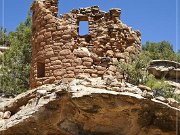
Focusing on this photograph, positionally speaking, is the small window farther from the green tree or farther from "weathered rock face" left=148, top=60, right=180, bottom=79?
the green tree

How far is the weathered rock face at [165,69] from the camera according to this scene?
14.7m

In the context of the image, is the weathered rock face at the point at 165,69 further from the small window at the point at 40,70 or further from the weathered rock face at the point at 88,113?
the weathered rock face at the point at 88,113

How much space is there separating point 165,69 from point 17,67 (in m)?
11.2

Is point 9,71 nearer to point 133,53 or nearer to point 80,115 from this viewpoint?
point 133,53

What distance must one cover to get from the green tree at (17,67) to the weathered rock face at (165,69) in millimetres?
9734

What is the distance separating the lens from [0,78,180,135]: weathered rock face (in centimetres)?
949

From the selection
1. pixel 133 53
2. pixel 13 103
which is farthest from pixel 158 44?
pixel 13 103

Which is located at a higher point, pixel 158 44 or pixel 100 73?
pixel 158 44

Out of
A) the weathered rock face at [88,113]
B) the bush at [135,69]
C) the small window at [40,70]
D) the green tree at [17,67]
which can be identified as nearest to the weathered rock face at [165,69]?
the bush at [135,69]

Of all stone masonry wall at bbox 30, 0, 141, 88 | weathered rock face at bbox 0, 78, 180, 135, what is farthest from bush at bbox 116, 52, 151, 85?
weathered rock face at bbox 0, 78, 180, 135

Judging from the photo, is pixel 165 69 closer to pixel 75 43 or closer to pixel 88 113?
pixel 75 43

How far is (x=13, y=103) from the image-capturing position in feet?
36.3

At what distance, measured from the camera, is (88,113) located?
9938 millimetres

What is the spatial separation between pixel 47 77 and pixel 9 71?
11464 mm
